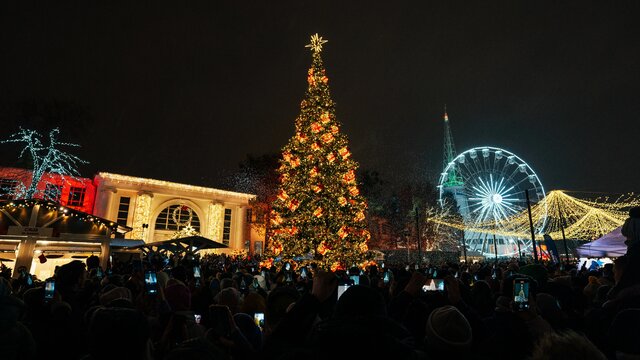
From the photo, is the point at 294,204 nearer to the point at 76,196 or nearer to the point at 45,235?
the point at 45,235

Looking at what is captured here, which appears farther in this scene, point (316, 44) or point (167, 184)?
point (167, 184)

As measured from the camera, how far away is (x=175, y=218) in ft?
128

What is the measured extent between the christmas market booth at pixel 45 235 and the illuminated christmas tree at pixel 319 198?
10.1 m

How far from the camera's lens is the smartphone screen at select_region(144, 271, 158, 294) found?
3.92 m

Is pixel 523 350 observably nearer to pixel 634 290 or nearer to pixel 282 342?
pixel 634 290

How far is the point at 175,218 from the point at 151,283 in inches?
1482

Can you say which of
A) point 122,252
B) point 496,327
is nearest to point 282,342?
point 496,327

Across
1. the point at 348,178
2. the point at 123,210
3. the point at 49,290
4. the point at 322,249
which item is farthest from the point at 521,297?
the point at 123,210

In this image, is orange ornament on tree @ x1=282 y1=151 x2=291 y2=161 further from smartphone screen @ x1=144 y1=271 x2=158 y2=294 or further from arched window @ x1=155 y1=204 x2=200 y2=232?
arched window @ x1=155 y1=204 x2=200 y2=232

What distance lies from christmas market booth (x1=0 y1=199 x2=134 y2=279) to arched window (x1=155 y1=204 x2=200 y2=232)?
17418 millimetres

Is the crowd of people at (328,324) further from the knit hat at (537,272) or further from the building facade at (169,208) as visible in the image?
the building facade at (169,208)

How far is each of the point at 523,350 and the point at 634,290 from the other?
1.70m

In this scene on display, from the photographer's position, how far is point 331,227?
19.8m

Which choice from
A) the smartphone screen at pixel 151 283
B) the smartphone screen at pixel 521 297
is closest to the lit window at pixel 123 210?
the smartphone screen at pixel 151 283
